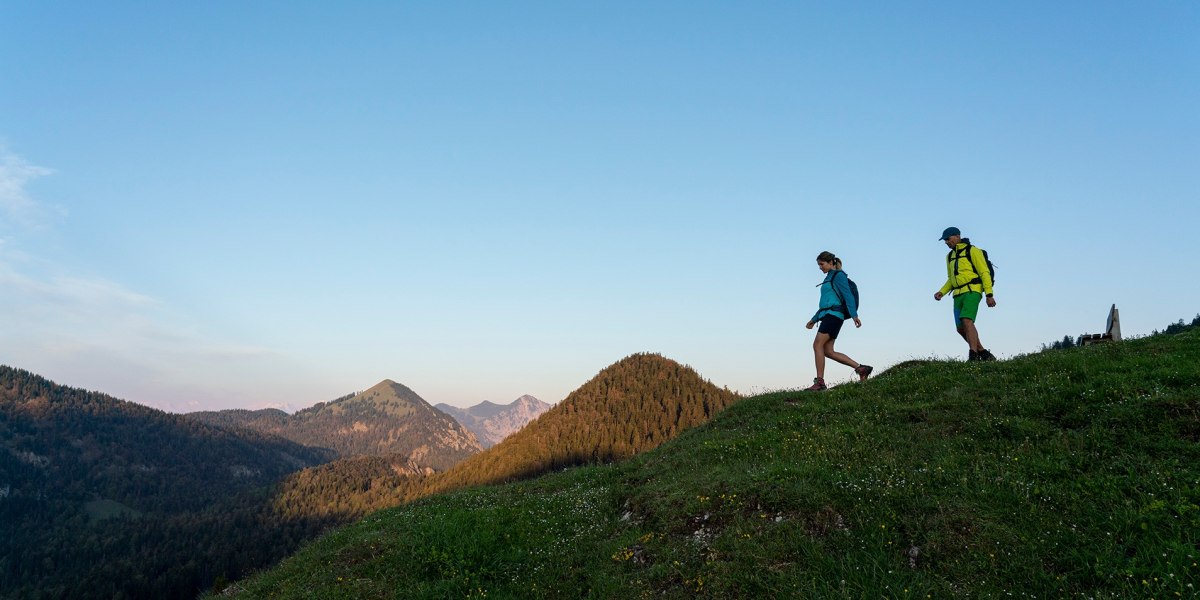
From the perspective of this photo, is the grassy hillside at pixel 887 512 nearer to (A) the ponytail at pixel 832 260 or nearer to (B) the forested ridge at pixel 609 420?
(A) the ponytail at pixel 832 260

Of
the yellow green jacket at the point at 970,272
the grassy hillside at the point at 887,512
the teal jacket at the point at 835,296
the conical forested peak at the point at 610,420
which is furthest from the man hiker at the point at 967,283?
the conical forested peak at the point at 610,420

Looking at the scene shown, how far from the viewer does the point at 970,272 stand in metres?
17.3

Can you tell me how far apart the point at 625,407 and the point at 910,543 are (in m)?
133

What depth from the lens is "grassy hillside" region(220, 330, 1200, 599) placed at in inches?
298

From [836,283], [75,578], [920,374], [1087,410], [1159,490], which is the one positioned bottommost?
[75,578]

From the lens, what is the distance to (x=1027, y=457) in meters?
9.97

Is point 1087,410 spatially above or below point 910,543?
above

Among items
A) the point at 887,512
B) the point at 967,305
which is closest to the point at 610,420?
the point at 967,305

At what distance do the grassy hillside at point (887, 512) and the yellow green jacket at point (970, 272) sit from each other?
7.40ft

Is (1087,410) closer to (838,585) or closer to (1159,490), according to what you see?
(1159,490)

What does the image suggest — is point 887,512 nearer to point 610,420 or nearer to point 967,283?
point 967,283

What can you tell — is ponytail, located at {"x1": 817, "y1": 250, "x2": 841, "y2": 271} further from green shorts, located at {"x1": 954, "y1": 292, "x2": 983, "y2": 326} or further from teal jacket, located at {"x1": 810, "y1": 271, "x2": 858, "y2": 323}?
green shorts, located at {"x1": 954, "y1": 292, "x2": 983, "y2": 326}

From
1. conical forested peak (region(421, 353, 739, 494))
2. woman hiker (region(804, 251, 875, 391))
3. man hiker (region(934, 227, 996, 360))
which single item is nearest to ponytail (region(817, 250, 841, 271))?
woman hiker (region(804, 251, 875, 391))

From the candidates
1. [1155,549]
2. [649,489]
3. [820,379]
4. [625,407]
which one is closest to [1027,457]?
[1155,549]
